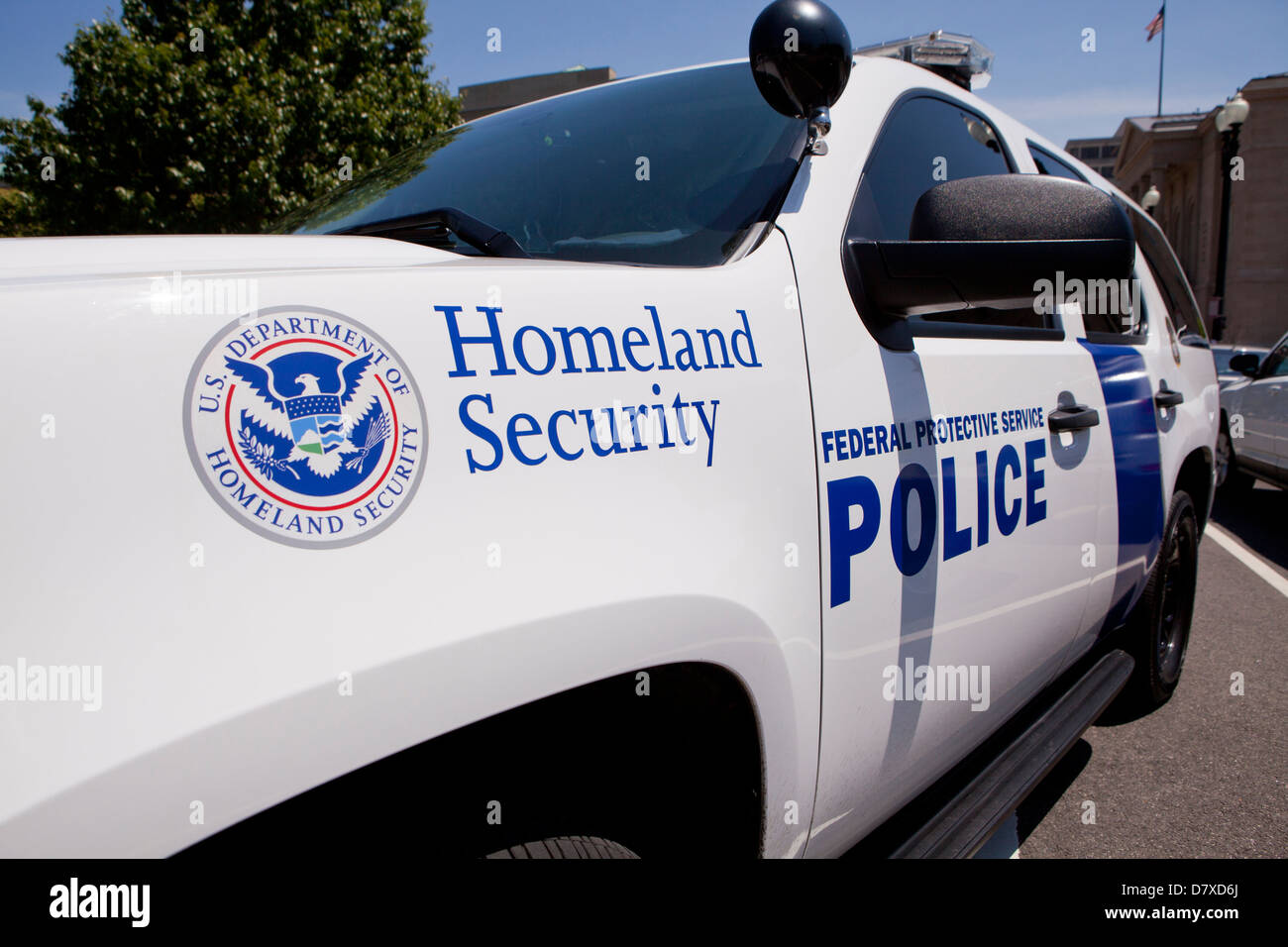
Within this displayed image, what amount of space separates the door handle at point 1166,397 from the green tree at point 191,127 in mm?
9507

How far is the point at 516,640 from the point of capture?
94 cm

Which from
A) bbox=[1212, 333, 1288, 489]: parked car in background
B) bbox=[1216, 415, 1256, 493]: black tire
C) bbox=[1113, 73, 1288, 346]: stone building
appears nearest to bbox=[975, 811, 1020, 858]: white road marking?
bbox=[1212, 333, 1288, 489]: parked car in background

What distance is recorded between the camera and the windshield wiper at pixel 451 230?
4.96ft

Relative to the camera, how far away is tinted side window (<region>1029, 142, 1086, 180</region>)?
Answer: 2.79 metres

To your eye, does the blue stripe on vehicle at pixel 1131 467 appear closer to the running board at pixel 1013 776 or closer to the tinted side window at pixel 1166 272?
the running board at pixel 1013 776

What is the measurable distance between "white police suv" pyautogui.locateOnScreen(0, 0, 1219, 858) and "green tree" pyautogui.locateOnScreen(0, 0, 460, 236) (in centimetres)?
986

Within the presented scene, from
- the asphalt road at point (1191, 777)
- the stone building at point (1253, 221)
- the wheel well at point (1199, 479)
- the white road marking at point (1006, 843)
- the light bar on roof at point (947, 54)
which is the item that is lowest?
the white road marking at point (1006, 843)

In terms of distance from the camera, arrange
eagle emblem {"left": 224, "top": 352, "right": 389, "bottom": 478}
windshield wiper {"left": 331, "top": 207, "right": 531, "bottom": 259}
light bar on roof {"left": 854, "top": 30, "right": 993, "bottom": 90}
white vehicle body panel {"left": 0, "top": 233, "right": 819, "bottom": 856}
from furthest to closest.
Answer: light bar on roof {"left": 854, "top": 30, "right": 993, "bottom": 90} → windshield wiper {"left": 331, "top": 207, "right": 531, "bottom": 259} → eagle emblem {"left": 224, "top": 352, "right": 389, "bottom": 478} → white vehicle body panel {"left": 0, "top": 233, "right": 819, "bottom": 856}

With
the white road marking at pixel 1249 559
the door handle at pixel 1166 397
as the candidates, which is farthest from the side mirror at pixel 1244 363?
the door handle at pixel 1166 397

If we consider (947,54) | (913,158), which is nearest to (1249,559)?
(947,54)

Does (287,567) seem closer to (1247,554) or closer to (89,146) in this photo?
A: (1247,554)

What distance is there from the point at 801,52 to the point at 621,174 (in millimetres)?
514

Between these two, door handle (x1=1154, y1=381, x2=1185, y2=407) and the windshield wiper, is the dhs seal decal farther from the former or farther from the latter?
door handle (x1=1154, y1=381, x2=1185, y2=407)

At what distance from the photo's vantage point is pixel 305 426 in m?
0.85
